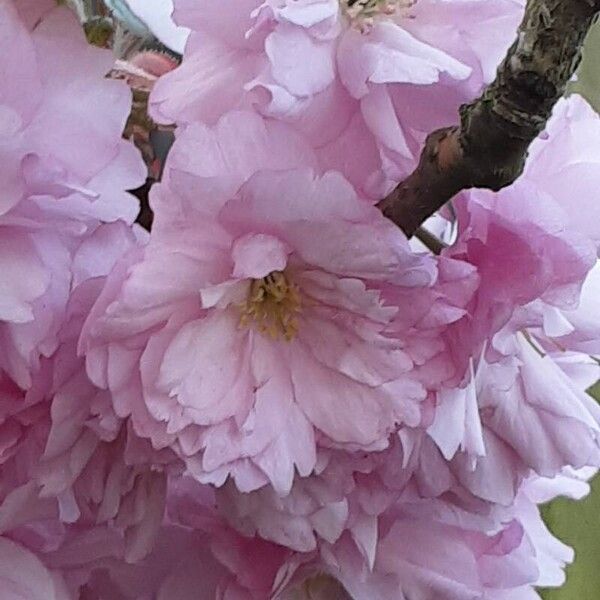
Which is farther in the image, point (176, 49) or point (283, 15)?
point (176, 49)

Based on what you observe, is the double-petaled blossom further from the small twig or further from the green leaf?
the green leaf

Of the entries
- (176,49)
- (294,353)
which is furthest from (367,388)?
(176,49)

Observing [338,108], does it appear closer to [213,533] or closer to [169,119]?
[169,119]

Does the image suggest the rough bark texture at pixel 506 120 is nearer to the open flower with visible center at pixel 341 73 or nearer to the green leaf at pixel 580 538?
the open flower with visible center at pixel 341 73

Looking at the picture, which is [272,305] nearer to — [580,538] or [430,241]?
[430,241]

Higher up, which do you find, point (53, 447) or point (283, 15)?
point (283, 15)

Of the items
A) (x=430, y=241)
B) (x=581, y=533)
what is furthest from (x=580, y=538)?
(x=430, y=241)
